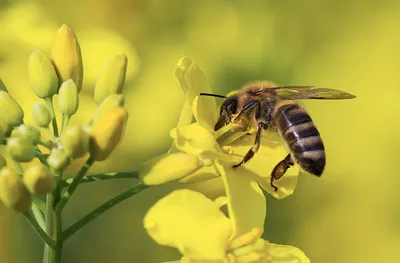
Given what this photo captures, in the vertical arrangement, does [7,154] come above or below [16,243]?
above

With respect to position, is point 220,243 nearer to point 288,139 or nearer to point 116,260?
point 288,139

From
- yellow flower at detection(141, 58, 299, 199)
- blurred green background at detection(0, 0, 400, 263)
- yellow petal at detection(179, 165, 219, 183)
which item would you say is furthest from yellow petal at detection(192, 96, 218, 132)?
blurred green background at detection(0, 0, 400, 263)

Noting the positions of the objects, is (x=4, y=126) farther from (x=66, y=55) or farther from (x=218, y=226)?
(x=218, y=226)

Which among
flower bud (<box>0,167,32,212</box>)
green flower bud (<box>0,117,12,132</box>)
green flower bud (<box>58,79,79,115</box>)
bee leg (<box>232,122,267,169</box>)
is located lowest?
flower bud (<box>0,167,32,212</box>)

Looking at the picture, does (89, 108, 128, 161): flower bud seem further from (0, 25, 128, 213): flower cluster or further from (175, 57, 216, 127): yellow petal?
(175, 57, 216, 127): yellow petal

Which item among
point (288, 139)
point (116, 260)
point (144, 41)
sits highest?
point (288, 139)

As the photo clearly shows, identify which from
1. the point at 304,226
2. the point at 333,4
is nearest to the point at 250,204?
the point at 304,226
